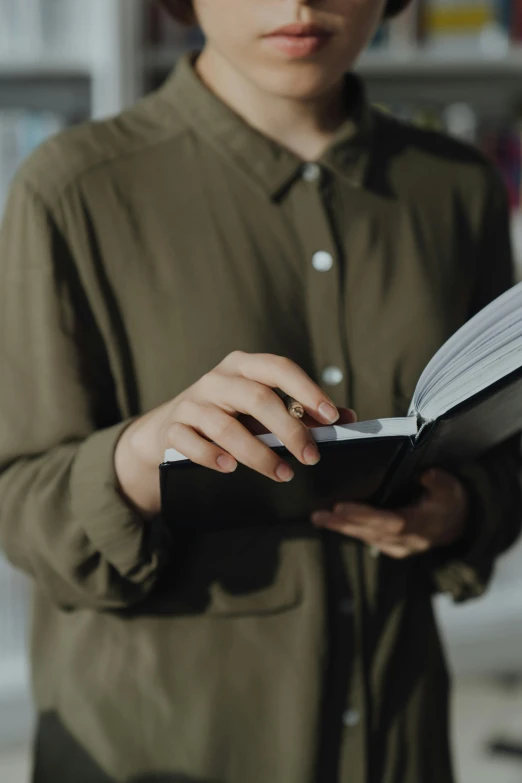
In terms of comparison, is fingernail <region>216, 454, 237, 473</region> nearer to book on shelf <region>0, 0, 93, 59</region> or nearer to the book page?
the book page

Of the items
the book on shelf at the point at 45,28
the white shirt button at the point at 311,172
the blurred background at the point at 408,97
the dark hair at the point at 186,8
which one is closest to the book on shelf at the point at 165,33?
the blurred background at the point at 408,97

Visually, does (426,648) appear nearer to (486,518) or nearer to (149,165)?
(486,518)

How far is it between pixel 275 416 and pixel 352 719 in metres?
0.40

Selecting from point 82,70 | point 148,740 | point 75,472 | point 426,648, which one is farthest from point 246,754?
point 82,70

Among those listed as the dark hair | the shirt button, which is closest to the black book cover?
the shirt button

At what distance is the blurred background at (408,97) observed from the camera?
168 cm

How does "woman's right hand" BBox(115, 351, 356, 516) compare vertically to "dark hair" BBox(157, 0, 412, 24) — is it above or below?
below

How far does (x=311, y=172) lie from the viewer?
73 centimetres

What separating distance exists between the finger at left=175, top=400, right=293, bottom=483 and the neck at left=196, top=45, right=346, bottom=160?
0.32 metres

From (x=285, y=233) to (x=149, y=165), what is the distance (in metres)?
0.12

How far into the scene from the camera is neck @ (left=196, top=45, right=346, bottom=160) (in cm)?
72

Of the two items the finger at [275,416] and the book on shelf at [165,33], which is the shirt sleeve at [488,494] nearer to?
the finger at [275,416]

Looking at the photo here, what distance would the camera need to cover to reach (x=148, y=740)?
737mm

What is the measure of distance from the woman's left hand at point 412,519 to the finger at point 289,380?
0.20m
